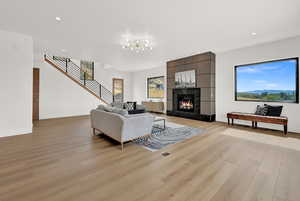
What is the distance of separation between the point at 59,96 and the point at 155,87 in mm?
5510

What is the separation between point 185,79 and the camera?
6.85 m

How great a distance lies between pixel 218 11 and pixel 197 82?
364 centimetres

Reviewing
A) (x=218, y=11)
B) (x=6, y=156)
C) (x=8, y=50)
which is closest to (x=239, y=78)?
(x=218, y=11)

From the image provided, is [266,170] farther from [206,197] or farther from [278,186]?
[206,197]

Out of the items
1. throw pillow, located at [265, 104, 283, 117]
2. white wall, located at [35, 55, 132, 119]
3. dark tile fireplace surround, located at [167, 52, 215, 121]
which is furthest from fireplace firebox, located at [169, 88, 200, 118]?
white wall, located at [35, 55, 132, 119]

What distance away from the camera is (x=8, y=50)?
3.94m

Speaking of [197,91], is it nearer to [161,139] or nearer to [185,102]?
[185,102]

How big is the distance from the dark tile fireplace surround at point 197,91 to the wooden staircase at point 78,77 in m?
4.58

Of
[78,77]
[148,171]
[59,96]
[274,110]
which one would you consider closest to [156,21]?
[148,171]

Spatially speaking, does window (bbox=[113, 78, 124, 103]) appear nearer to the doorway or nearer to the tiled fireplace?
the doorway

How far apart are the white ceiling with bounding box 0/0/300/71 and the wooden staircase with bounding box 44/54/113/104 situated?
224cm

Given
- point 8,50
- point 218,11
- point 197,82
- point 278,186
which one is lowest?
point 278,186

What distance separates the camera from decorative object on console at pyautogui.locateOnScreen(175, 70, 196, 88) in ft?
21.4

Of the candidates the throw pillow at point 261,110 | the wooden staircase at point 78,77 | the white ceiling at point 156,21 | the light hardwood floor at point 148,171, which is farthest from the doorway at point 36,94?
the throw pillow at point 261,110
